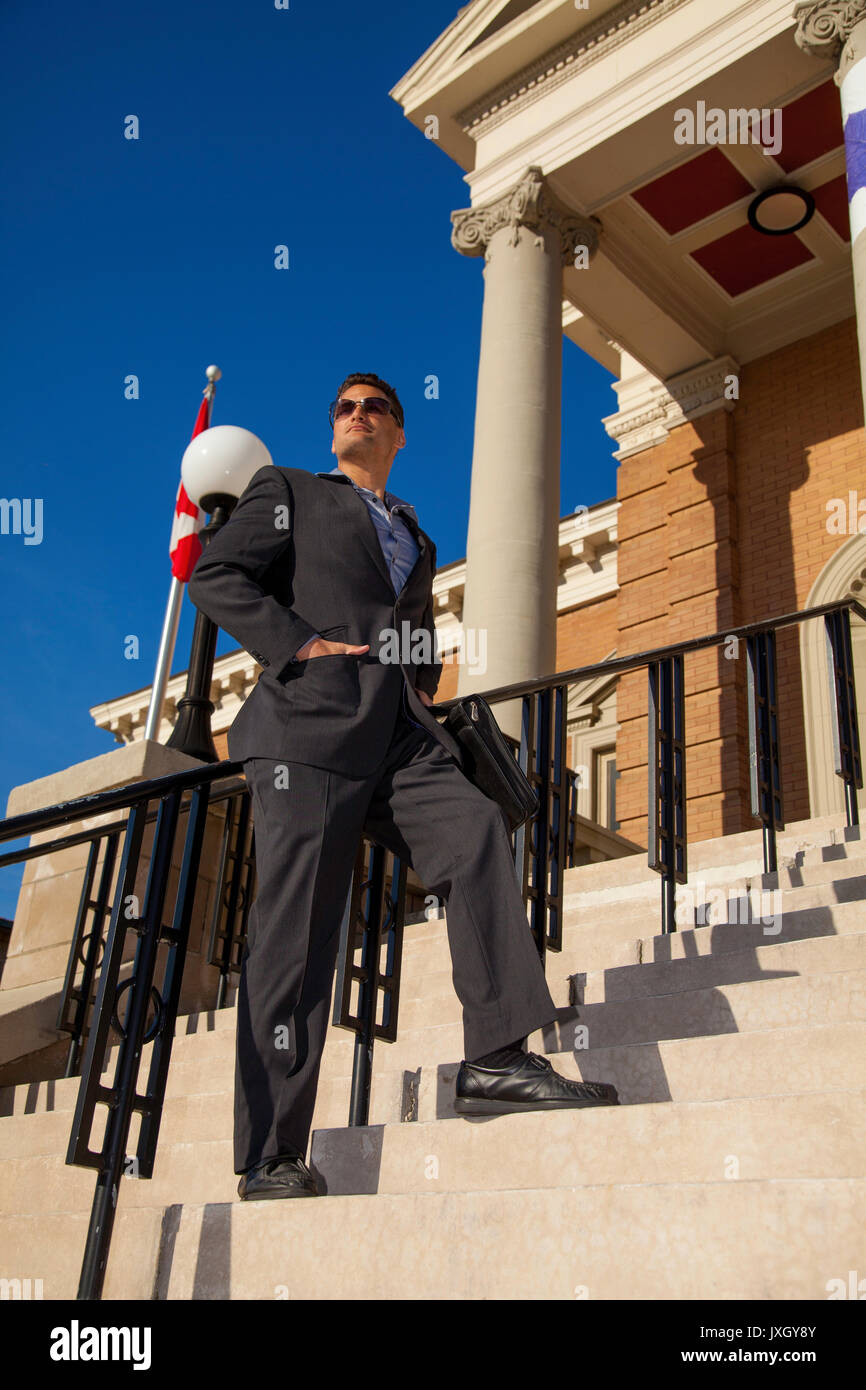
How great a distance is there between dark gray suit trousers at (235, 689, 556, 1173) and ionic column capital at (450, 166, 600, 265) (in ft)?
29.2

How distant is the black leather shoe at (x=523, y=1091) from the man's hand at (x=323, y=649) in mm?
1024

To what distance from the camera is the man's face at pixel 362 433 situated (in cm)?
342

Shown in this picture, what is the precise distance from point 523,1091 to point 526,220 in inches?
380

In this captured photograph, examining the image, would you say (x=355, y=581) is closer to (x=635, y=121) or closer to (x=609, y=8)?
(x=635, y=121)

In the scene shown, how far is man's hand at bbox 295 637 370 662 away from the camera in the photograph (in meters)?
2.98

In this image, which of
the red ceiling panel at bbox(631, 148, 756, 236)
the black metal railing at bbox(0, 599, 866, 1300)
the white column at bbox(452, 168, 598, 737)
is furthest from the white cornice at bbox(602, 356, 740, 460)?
the black metal railing at bbox(0, 599, 866, 1300)

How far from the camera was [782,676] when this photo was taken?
12.5 m

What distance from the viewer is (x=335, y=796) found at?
2.86 meters

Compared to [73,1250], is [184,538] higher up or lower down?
higher up

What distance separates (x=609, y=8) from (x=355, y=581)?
10.0 m

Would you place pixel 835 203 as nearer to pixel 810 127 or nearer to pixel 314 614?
pixel 810 127

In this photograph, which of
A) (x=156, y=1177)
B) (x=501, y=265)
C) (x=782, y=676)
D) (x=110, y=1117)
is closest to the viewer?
(x=110, y=1117)

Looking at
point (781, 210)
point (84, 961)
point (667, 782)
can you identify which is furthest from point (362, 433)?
point (781, 210)

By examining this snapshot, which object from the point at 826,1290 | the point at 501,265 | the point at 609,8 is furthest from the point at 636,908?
the point at 609,8
